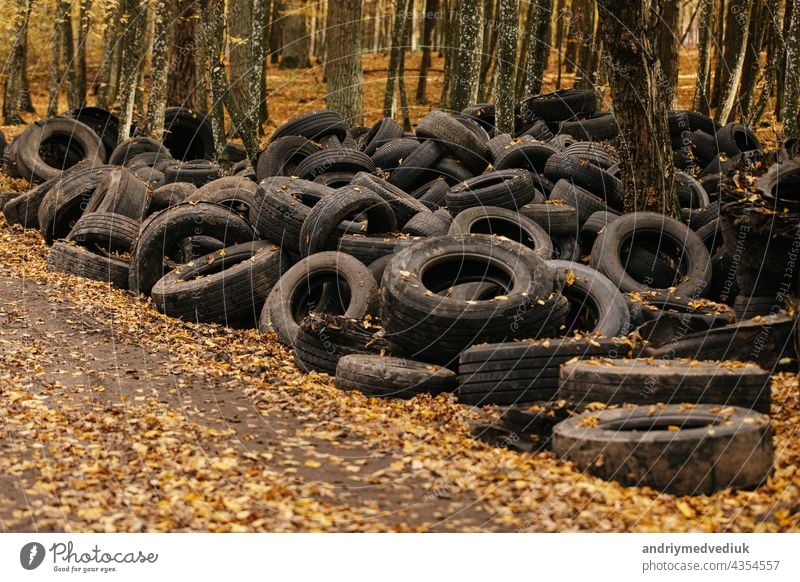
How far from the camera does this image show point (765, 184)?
1086 cm

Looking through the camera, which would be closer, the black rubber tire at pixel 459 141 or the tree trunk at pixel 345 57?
the black rubber tire at pixel 459 141

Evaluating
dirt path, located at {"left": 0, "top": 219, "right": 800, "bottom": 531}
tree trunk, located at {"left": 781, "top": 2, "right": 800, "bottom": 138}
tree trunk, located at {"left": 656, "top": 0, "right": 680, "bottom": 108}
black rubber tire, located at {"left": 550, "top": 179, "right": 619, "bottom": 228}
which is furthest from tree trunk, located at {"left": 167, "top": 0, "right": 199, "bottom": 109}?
tree trunk, located at {"left": 781, "top": 2, "right": 800, "bottom": 138}

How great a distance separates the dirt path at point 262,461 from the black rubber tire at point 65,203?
563 cm

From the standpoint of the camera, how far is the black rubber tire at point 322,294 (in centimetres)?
1218

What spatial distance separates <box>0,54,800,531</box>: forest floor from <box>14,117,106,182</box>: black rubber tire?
9638 millimetres

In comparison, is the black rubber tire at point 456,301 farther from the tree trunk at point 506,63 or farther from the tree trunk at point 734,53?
the tree trunk at point 734,53

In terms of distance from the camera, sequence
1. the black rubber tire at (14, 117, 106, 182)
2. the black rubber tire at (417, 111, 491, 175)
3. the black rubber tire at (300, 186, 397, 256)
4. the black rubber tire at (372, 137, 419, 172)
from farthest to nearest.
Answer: the black rubber tire at (14, 117, 106, 182) → the black rubber tire at (372, 137, 419, 172) → the black rubber tire at (417, 111, 491, 175) → the black rubber tire at (300, 186, 397, 256)

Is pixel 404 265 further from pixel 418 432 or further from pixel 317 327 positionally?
pixel 418 432

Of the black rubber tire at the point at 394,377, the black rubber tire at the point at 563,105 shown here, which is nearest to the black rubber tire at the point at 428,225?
the black rubber tire at the point at 394,377

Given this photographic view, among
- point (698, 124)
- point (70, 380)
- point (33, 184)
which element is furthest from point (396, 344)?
point (33, 184)

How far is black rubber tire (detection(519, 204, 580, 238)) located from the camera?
45.9 ft

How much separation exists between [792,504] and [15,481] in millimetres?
6516

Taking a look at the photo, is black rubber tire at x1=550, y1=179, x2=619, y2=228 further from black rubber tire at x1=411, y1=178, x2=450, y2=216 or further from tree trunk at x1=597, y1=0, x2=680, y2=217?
black rubber tire at x1=411, y1=178, x2=450, y2=216
